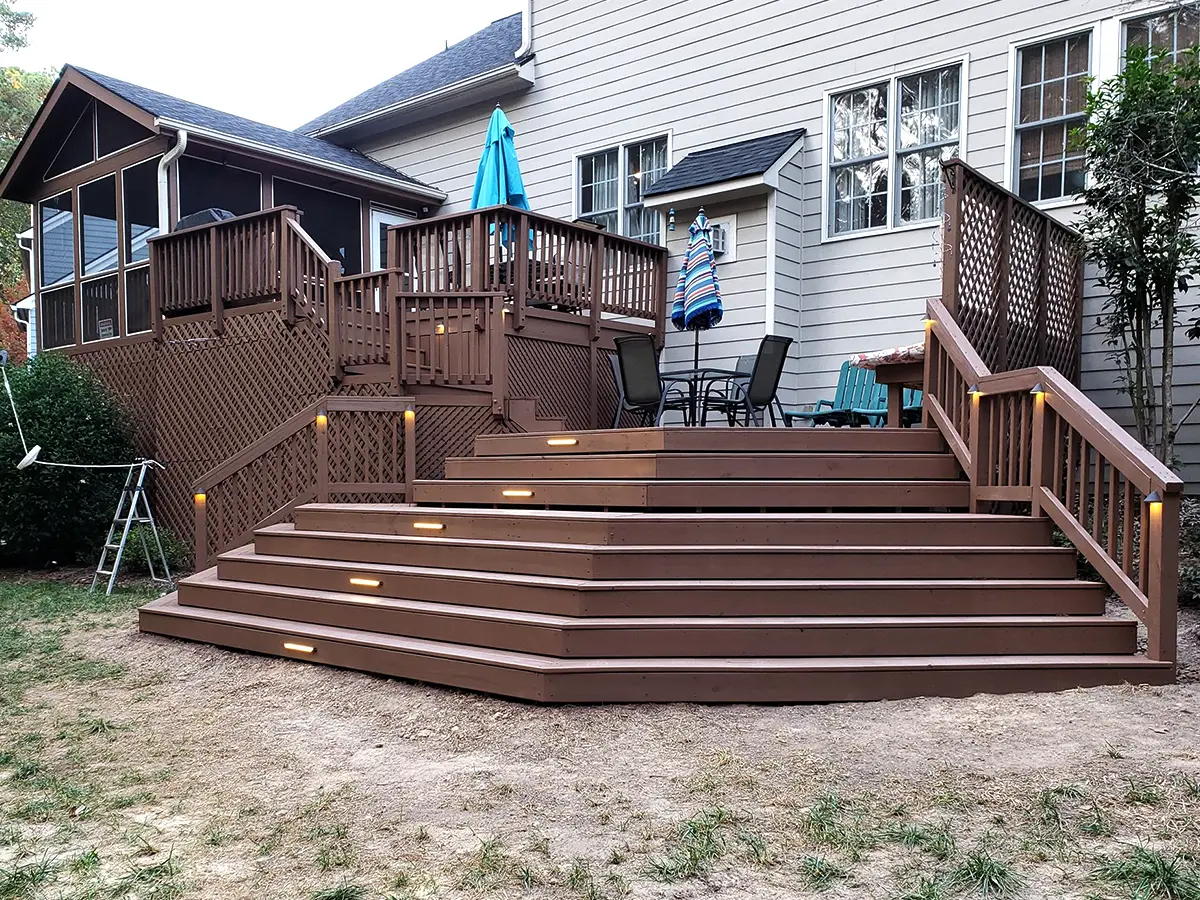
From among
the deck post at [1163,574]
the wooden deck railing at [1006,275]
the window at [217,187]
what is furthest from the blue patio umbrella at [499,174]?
the deck post at [1163,574]

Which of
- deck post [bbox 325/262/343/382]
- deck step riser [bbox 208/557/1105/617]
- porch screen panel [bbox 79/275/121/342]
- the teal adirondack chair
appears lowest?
deck step riser [bbox 208/557/1105/617]

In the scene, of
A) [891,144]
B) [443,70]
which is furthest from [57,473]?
[891,144]

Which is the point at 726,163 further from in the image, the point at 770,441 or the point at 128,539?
the point at 128,539

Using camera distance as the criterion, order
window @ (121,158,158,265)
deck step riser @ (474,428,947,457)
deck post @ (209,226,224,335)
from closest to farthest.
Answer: deck step riser @ (474,428,947,457)
deck post @ (209,226,224,335)
window @ (121,158,158,265)

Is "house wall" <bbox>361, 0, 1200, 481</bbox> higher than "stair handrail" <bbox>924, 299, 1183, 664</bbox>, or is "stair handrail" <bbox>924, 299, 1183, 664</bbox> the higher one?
"house wall" <bbox>361, 0, 1200, 481</bbox>

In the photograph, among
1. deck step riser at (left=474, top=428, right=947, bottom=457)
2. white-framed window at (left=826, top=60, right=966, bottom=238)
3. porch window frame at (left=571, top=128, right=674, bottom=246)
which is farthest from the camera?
porch window frame at (left=571, top=128, right=674, bottom=246)

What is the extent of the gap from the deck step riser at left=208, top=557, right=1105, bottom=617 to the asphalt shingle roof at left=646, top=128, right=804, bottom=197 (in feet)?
17.3

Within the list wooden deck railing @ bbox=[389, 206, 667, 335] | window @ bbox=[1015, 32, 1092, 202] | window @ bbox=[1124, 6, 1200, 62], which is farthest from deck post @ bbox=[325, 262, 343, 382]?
window @ bbox=[1124, 6, 1200, 62]

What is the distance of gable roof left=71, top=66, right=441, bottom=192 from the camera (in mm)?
10859

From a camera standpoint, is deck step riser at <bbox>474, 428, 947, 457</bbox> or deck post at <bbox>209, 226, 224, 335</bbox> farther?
deck post at <bbox>209, 226, 224, 335</bbox>

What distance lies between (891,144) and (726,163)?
5.18 ft

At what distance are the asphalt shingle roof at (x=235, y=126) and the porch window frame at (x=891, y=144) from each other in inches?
232

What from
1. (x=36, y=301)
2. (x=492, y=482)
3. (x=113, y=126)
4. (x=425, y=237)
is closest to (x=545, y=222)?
(x=425, y=237)

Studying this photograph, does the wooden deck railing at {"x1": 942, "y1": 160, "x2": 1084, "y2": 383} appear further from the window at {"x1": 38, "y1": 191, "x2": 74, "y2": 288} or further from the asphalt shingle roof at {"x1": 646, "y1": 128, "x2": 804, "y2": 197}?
the window at {"x1": 38, "y1": 191, "x2": 74, "y2": 288}
